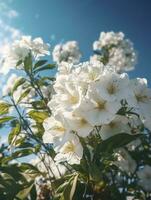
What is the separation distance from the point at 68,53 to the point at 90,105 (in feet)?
18.2

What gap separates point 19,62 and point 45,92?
793 millimetres

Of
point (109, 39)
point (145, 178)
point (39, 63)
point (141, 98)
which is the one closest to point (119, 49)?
point (109, 39)

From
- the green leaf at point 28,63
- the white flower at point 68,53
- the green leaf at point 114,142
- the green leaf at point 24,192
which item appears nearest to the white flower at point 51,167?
the green leaf at point 24,192

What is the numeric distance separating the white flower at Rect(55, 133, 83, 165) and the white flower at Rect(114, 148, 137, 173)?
1.69 ft

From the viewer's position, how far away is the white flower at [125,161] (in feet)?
8.95

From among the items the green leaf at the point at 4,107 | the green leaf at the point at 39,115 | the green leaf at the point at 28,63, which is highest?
the green leaf at the point at 28,63

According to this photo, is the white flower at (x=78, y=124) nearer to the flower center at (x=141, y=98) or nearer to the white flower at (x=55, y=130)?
the white flower at (x=55, y=130)

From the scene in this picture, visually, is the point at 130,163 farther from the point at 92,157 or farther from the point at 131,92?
the point at 131,92

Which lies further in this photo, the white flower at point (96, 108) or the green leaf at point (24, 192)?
the green leaf at point (24, 192)

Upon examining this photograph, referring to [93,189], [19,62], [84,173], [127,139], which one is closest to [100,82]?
[127,139]

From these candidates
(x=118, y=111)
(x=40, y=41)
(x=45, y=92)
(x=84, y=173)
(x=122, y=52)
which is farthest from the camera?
(x=122, y=52)

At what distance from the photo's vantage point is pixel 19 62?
2.96m

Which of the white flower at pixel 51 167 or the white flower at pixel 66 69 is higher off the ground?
the white flower at pixel 66 69

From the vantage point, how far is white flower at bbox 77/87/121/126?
6.64 ft
